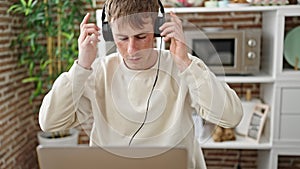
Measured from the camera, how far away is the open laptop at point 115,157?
79cm

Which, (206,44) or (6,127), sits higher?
(206,44)

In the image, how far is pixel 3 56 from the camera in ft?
7.79

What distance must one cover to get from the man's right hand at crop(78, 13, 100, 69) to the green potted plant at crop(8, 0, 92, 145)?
1.34 metres

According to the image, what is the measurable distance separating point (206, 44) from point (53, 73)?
1.73 m

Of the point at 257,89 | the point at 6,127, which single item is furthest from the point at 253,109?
the point at 6,127

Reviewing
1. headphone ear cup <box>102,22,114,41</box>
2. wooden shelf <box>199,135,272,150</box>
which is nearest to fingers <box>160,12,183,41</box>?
headphone ear cup <box>102,22,114,41</box>

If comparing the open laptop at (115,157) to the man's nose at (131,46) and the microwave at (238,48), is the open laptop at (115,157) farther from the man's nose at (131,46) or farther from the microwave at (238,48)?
the microwave at (238,48)

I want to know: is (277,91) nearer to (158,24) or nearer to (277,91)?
(277,91)

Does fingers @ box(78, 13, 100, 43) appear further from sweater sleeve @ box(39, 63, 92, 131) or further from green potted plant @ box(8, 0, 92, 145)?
green potted plant @ box(8, 0, 92, 145)

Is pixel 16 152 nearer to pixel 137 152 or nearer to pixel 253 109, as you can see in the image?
pixel 253 109

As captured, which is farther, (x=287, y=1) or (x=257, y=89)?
(x=257, y=89)

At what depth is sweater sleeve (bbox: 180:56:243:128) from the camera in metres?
0.99

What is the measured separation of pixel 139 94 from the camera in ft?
3.39

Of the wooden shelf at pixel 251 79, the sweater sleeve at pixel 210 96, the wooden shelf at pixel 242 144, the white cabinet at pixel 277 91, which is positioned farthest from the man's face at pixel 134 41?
the wooden shelf at pixel 242 144
